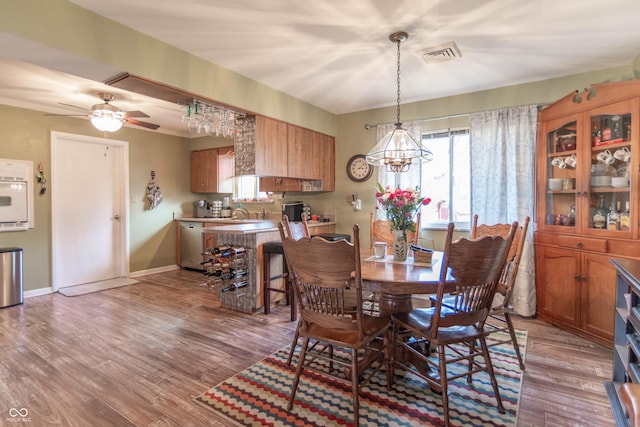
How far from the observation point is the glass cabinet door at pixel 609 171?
104 inches

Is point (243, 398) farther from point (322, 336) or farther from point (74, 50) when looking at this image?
point (74, 50)

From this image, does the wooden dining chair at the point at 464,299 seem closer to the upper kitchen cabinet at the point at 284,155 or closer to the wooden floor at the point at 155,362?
the wooden floor at the point at 155,362

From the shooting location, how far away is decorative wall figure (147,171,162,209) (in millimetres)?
5434

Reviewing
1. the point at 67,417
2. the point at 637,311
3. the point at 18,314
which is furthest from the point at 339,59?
the point at 18,314

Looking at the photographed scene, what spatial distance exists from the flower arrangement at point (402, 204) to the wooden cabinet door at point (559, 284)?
1.75 meters

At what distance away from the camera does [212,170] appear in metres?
5.78

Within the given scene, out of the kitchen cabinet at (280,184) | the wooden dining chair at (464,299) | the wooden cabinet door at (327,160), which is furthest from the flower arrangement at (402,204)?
the kitchen cabinet at (280,184)

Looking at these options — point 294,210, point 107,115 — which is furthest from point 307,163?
point 107,115

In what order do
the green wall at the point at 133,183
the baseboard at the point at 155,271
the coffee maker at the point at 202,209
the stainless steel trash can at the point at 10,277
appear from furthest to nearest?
the coffee maker at the point at 202,209
the baseboard at the point at 155,271
the green wall at the point at 133,183
the stainless steel trash can at the point at 10,277

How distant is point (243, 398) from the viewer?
2010 millimetres

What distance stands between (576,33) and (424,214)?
2271 millimetres

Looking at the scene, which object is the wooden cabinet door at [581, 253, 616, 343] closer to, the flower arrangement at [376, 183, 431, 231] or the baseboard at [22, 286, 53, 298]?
the flower arrangement at [376, 183, 431, 231]

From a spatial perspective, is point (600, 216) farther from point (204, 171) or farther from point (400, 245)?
point (204, 171)

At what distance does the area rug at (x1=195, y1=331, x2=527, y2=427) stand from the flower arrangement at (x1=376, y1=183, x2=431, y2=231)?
107 centimetres
